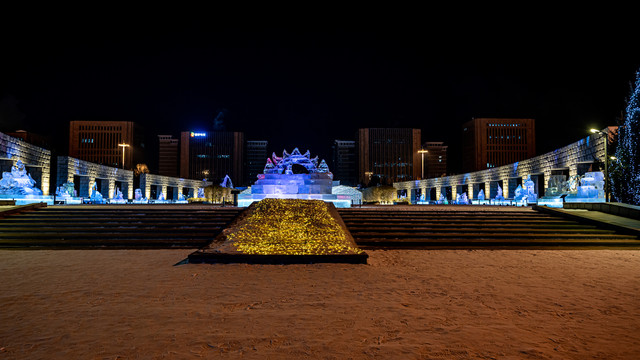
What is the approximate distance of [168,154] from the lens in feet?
366

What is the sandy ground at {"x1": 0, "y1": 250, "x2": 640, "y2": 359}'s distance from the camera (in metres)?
3.10

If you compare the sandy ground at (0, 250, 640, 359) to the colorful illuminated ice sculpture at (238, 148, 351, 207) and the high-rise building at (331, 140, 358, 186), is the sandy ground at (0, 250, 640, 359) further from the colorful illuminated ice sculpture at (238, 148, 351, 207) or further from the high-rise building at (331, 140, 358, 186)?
the high-rise building at (331, 140, 358, 186)

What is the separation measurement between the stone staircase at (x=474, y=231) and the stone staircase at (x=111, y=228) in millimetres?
4927

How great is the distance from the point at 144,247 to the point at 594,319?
393 inches

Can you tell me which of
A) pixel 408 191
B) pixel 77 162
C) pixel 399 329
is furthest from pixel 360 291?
pixel 408 191

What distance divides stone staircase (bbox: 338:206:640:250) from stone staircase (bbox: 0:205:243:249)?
16.2ft

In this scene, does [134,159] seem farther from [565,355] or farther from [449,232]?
[565,355]

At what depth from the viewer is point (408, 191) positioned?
59.9 m

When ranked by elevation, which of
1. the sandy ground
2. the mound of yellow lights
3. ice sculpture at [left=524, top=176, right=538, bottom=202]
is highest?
ice sculpture at [left=524, top=176, right=538, bottom=202]

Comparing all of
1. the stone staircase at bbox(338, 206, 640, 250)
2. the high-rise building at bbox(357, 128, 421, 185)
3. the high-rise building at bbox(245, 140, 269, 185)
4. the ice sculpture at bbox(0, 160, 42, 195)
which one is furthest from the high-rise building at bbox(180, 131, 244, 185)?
the stone staircase at bbox(338, 206, 640, 250)

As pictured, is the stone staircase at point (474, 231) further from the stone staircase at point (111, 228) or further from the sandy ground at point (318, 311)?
the stone staircase at point (111, 228)

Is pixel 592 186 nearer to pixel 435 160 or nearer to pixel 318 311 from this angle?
pixel 318 311

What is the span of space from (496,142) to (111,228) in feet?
306

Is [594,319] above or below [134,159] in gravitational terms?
below
